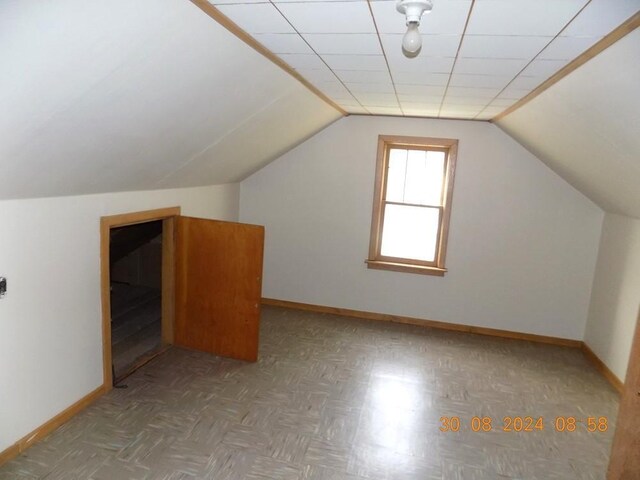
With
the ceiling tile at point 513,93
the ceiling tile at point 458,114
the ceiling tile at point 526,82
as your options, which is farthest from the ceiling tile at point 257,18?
the ceiling tile at point 458,114

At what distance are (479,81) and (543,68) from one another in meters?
0.52

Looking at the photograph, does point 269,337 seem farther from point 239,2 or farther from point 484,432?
point 239,2

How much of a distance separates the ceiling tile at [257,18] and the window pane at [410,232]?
11.1 feet

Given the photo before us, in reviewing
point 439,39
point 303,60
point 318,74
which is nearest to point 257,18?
point 303,60

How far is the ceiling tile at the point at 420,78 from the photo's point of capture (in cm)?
284

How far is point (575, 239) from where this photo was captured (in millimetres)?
4641

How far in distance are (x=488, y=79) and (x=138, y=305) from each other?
15.7 feet

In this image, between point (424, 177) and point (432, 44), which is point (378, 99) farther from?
point (432, 44)

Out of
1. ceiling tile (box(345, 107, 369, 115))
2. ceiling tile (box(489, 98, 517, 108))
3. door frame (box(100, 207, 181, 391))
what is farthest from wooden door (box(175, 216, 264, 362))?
ceiling tile (box(489, 98, 517, 108))

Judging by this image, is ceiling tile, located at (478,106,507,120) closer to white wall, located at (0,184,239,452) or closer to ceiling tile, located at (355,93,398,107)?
ceiling tile, located at (355,93,398,107)

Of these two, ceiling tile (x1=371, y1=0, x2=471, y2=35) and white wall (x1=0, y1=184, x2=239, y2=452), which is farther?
white wall (x1=0, y1=184, x2=239, y2=452)

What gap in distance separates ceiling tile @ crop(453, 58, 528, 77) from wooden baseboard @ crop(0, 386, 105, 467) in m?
3.46

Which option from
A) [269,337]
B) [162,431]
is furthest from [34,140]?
[269,337]

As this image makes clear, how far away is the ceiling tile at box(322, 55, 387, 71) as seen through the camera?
2.54 m
